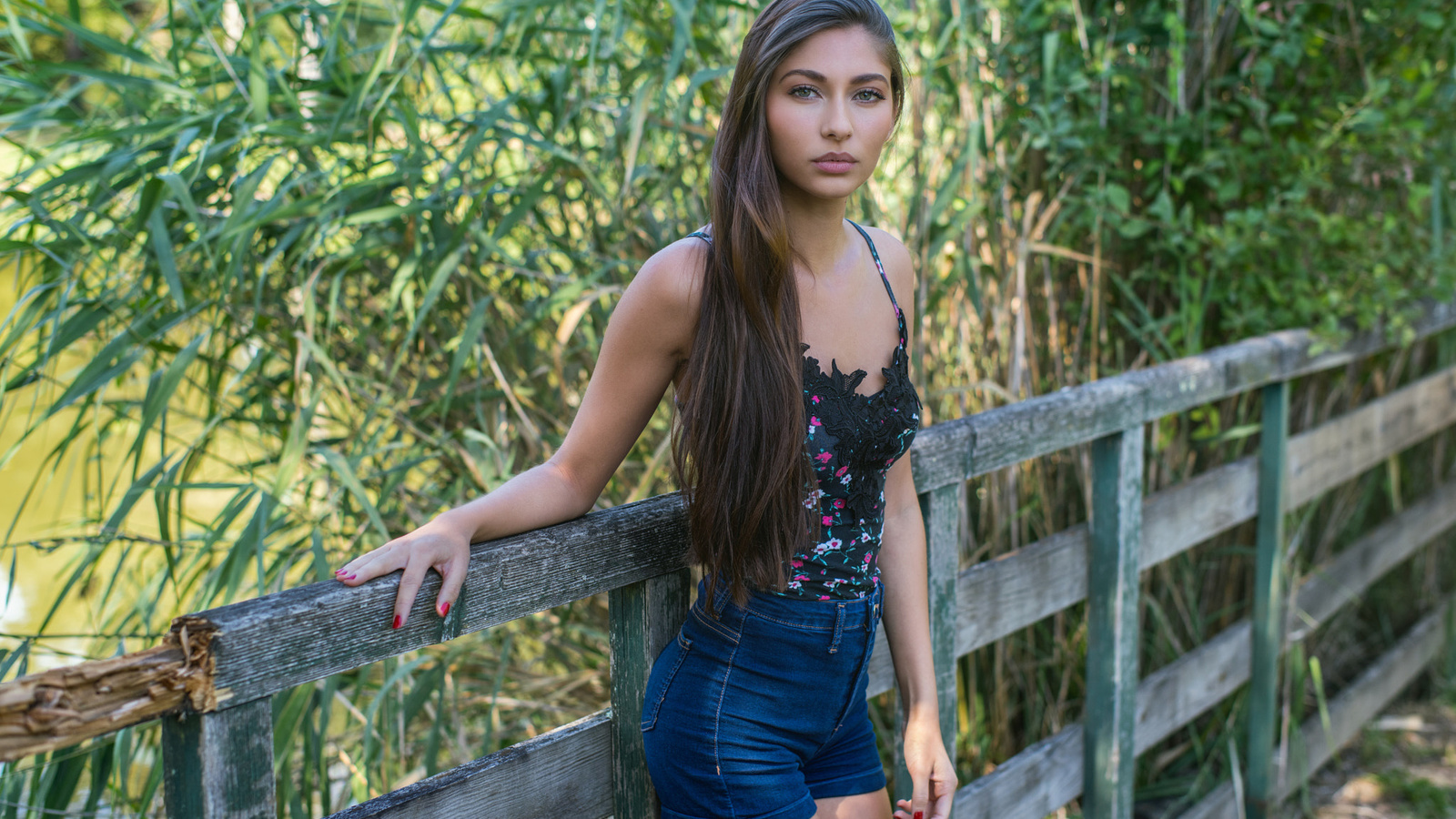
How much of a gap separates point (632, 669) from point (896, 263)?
63 cm

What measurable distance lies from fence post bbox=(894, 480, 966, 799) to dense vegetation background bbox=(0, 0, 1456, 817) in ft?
1.56

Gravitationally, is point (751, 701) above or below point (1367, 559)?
above

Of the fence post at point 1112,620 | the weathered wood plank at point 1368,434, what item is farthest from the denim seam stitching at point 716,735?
the weathered wood plank at point 1368,434

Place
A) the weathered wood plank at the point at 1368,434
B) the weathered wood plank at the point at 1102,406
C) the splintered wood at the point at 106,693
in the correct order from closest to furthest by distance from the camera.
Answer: the splintered wood at the point at 106,693
the weathered wood plank at the point at 1102,406
the weathered wood plank at the point at 1368,434

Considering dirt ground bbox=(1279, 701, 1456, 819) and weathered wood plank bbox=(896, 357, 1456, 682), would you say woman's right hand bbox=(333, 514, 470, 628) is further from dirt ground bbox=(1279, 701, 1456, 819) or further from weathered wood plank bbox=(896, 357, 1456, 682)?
dirt ground bbox=(1279, 701, 1456, 819)

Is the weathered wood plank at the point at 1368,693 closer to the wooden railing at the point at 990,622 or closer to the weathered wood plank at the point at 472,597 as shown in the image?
the wooden railing at the point at 990,622

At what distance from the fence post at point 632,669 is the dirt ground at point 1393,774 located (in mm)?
2173

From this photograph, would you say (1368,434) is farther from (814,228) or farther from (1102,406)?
(814,228)

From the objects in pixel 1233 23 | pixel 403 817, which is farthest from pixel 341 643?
pixel 1233 23

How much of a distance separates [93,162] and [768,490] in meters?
1.41

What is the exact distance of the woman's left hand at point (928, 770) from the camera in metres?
1.41

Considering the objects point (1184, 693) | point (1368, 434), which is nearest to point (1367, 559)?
point (1368, 434)

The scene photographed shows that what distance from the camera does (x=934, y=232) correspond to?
7.78ft

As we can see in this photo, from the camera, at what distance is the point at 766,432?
1222 millimetres
